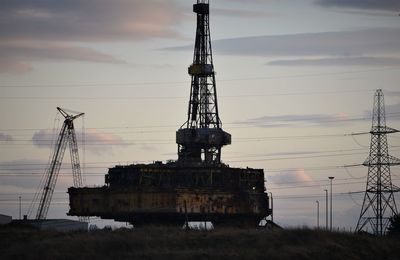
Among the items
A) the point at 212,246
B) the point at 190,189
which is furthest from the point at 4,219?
the point at 212,246

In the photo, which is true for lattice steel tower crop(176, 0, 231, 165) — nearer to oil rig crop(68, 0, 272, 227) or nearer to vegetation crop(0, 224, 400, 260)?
oil rig crop(68, 0, 272, 227)

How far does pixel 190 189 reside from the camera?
595 ft

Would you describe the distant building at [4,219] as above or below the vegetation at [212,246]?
above

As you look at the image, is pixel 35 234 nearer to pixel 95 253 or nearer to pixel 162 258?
pixel 95 253

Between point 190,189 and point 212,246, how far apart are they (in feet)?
282

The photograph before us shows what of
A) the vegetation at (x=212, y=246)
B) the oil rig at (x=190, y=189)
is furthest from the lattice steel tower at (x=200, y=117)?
the vegetation at (x=212, y=246)

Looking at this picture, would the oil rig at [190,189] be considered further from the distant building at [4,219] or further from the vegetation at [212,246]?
the vegetation at [212,246]

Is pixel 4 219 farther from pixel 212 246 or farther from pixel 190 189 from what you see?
pixel 212 246

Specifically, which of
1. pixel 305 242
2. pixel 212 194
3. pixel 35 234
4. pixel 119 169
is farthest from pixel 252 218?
pixel 305 242

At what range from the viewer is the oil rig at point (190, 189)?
181000 mm

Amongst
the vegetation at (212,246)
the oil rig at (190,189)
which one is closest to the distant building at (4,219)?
the oil rig at (190,189)

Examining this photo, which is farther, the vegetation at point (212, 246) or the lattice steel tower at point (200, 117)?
the lattice steel tower at point (200, 117)

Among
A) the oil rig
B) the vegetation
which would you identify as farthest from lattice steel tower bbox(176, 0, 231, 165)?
the vegetation

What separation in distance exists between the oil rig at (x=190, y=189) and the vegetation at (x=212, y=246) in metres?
74.3
